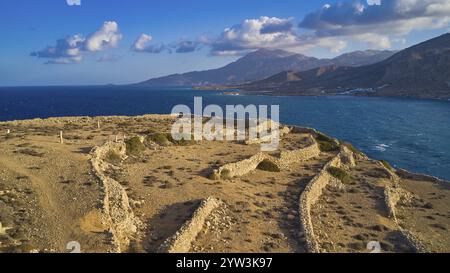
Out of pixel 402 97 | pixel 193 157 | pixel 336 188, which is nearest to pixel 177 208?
pixel 193 157

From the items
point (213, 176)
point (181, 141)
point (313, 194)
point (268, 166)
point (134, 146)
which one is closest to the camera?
point (313, 194)

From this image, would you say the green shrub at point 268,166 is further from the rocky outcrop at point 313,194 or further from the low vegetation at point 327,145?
the low vegetation at point 327,145

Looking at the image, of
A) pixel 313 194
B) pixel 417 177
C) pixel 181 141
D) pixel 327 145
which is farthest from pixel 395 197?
pixel 181 141

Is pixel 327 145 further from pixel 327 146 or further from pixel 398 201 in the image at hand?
pixel 398 201

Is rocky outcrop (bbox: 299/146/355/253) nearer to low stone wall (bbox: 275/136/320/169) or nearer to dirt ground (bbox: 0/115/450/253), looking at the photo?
dirt ground (bbox: 0/115/450/253)

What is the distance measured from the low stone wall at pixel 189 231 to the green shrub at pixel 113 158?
11.4m

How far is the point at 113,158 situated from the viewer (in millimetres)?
34000

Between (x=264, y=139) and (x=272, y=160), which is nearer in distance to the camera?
(x=272, y=160)

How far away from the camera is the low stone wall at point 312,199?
71.8 feet

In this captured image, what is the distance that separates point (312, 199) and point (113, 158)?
1659 cm

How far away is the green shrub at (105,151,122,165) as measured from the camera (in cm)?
3338

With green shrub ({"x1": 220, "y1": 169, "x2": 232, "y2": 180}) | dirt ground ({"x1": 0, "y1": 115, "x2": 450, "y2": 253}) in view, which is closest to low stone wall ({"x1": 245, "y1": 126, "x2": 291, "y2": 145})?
dirt ground ({"x1": 0, "y1": 115, "x2": 450, "y2": 253})
